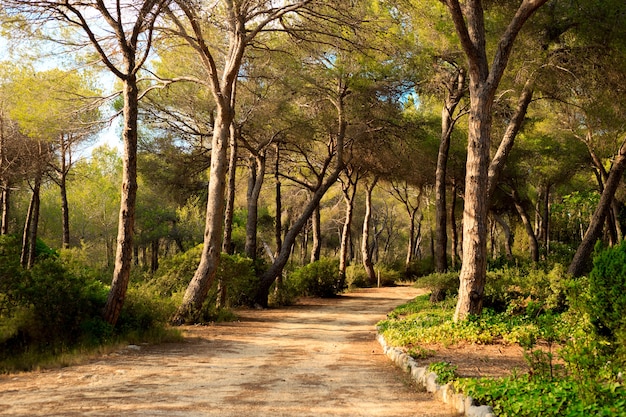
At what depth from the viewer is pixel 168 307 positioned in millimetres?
11094

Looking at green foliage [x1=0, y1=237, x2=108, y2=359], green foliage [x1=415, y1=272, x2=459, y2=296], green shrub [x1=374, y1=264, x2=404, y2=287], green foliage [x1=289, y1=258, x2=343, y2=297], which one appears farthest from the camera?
green shrub [x1=374, y1=264, x2=404, y2=287]

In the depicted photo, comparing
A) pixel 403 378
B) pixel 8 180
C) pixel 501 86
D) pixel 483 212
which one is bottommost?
pixel 403 378

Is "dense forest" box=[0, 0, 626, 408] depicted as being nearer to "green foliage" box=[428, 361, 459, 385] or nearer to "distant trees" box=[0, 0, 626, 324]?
"distant trees" box=[0, 0, 626, 324]

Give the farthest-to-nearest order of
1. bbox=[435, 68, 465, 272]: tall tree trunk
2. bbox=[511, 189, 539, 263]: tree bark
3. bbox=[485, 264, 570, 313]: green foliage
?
bbox=[511, 189, 539, 263]: tree bark → bbox=[435, 68, 465, 272]: tall tree trunk → bbox=[485, 264, 570, 313]: green foliage

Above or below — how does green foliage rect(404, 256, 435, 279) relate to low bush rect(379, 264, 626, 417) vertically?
above

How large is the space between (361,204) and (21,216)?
23.0 meters

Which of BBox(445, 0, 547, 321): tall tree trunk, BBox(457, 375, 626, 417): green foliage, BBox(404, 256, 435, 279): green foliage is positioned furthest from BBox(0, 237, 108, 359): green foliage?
BBox(404, 256, 435, 279): green foliage

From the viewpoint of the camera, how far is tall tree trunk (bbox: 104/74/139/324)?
8992 millimetres

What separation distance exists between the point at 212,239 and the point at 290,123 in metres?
7.38

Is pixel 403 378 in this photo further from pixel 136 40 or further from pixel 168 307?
pixel 136 40

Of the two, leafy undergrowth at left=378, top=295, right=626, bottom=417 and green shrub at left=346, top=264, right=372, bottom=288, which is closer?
leafy undergrowth at left=378, top=295, right=626, bottom=417

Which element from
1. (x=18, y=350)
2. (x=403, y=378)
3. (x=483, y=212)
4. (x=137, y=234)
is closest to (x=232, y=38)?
(x=483, y=212)

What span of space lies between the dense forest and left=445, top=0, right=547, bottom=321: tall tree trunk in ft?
0.08

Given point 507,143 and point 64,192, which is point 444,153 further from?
point 64,192
